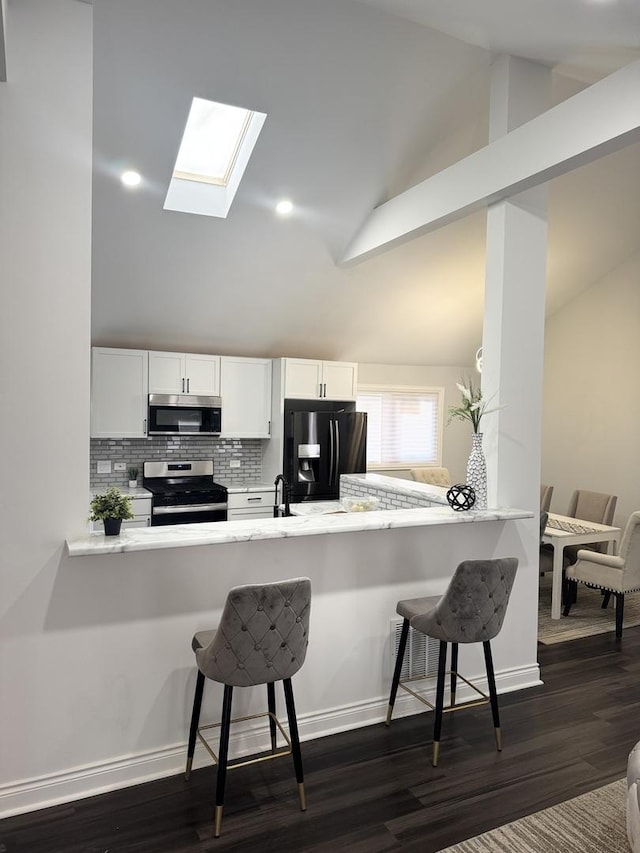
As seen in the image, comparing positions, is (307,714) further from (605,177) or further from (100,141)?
(605,177)

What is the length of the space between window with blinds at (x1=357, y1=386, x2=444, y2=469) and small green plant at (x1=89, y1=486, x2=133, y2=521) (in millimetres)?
4716

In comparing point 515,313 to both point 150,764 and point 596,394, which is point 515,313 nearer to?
point 150,764

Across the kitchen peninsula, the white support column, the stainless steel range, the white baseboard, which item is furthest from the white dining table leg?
the stainless steel range

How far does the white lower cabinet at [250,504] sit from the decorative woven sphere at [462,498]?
298 centimetres

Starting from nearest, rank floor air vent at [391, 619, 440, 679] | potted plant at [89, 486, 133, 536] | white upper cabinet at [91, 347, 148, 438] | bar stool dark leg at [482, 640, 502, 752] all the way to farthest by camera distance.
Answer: potted plant at [89, 486, 133, 536] → bar stool dark leg at [482, 640, 502, 752] → floor air vent at [391, 619, 440, 679] → white upper cabinet at [91, 347, 148, 438]

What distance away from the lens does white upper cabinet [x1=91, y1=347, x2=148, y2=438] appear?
5465 millimetres

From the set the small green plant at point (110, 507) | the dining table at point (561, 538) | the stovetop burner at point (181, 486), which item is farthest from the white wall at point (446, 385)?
the small green plant at point (110, 507)

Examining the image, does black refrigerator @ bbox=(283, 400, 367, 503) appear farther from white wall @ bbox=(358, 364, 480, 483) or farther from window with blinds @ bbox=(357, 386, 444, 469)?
white wall @ bbox=(358, 364, 480, 483)

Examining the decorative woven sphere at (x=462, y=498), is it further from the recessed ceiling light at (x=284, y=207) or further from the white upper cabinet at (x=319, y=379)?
the white upper cabinet at (x=319, y=379)

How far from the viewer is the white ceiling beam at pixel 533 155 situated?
2.82 metres

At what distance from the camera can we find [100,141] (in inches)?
157

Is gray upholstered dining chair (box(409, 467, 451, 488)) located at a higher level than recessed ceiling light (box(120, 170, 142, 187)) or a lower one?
lower

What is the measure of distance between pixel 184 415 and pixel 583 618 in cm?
378

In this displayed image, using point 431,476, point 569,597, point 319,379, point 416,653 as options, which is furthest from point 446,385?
point 416,653
